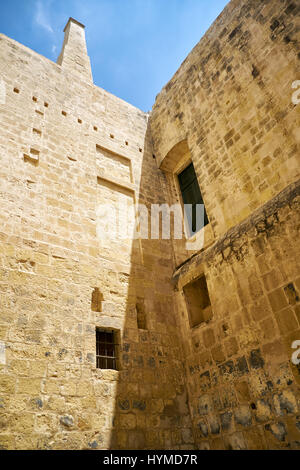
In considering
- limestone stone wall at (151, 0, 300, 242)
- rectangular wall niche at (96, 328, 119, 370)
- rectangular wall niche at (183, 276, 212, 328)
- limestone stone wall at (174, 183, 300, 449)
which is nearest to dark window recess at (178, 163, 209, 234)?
limestone stone wall at (151, 0, 300, 242)

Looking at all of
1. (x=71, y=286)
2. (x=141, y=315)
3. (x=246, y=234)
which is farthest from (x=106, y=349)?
(x=246, y=234)

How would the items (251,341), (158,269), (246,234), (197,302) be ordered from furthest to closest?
(158,269), (197,302), (246,234), (251,341)

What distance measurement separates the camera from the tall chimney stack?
7.93 m

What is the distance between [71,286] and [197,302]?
7.58 feet

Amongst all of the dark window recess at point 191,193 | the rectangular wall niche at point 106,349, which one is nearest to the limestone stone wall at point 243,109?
the dark window recess at point 191,193

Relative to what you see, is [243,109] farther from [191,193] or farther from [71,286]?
[71,286]

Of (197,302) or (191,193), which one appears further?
(191,193)

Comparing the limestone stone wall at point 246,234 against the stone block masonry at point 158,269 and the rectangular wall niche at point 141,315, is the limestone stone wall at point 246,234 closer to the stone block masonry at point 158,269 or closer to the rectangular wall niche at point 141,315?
the stone block masonry at point 158,269

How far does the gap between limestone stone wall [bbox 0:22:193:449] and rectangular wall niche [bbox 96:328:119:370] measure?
0.44ft

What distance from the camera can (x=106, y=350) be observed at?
4.80 meters

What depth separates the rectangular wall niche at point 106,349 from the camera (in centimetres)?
466

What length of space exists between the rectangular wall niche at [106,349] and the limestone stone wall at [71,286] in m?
0.13

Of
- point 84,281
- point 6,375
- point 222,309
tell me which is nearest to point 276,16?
point 222,309
